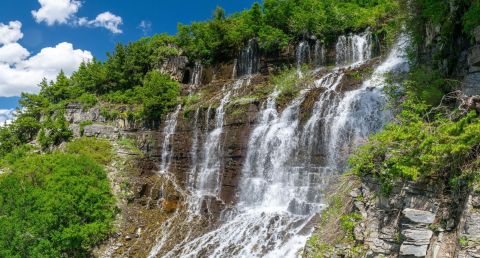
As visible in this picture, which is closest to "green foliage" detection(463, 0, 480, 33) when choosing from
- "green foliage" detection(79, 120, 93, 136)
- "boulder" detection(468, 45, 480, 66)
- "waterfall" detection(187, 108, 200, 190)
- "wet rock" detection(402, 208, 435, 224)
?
"boulder" detection(468, 45, 480, 66)

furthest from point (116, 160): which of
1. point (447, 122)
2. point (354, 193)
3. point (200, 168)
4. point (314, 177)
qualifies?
point (447, 122)

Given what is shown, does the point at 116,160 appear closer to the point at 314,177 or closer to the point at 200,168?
the point at 200,168

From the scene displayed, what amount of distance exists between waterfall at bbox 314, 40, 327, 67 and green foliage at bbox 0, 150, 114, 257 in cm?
1824

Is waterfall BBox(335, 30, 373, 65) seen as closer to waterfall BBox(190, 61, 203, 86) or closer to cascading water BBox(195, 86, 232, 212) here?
cascading water BBox(195, 86, 232, 212)

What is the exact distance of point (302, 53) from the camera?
3269 cm

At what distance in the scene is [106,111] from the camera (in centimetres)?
3381

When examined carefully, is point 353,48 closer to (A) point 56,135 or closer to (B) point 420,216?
(B) point 420,216

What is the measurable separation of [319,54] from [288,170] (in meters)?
14.3

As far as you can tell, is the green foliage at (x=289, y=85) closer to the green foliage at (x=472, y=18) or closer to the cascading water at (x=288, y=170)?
the cascading water at (x=288, y=170)

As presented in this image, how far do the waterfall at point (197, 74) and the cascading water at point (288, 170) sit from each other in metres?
14.7

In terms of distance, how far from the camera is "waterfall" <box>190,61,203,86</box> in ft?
124

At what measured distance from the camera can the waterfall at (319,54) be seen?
31328 millimetres

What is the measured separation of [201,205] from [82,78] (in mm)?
28039

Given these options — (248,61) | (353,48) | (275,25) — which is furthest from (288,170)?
(275,25)
